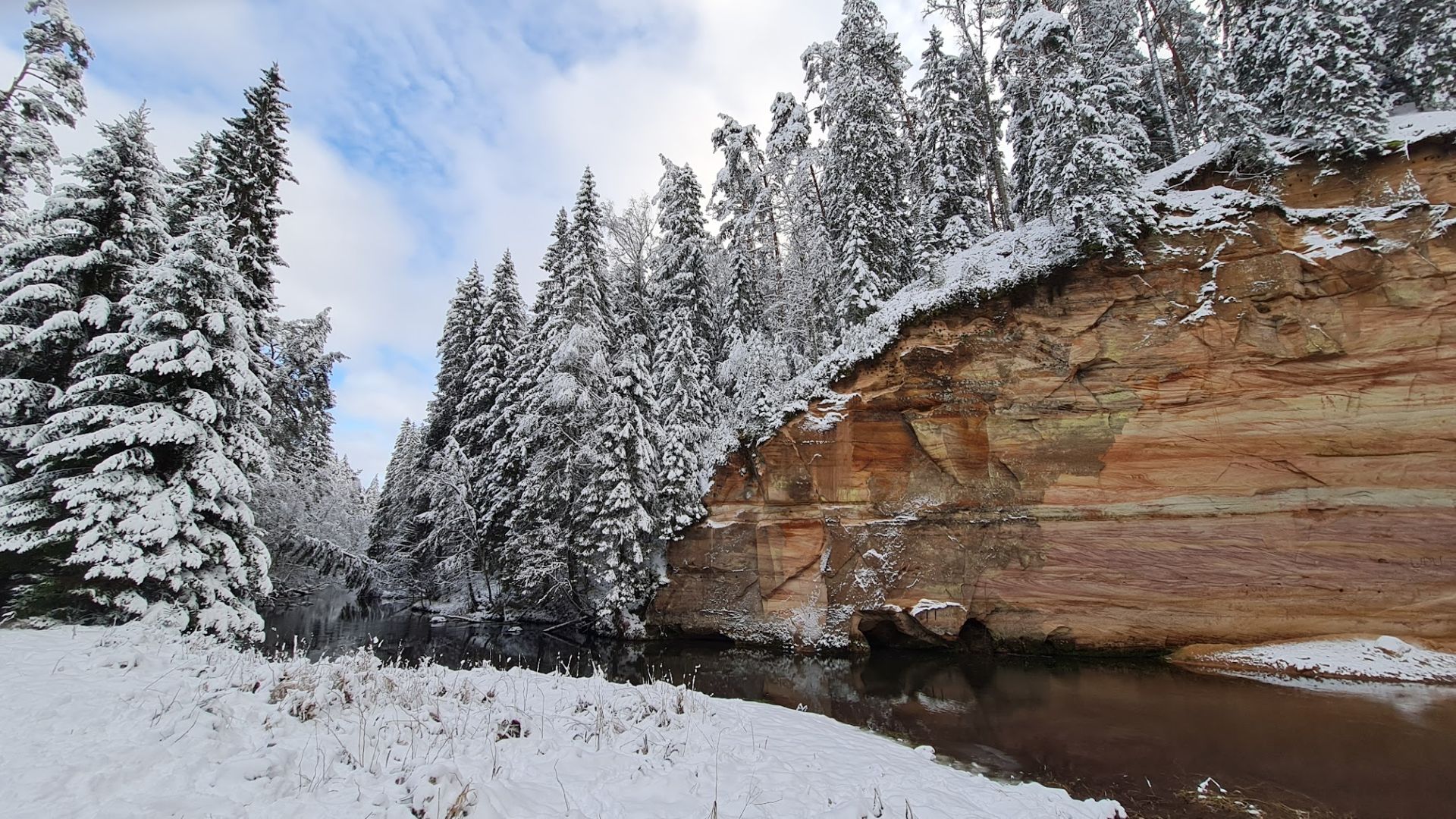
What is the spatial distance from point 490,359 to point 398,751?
2294 cm

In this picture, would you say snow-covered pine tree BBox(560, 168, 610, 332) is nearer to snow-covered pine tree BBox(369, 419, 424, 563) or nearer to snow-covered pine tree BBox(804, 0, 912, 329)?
snow-covered pine tree BBox(804, 0, 912, 329)

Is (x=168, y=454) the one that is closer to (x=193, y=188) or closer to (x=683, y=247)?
(x=193, y=188)

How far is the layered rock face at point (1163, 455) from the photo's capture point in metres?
12.8

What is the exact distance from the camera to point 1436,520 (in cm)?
1234

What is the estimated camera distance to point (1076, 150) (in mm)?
14930

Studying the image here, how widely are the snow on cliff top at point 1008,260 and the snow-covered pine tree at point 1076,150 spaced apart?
2.47 feet

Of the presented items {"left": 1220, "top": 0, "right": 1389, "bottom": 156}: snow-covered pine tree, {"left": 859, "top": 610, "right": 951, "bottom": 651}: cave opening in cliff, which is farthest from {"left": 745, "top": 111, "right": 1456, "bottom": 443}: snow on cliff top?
{"left": 859, "top": 610, "right": 951, "bottom": 651}: cave opening in cliff

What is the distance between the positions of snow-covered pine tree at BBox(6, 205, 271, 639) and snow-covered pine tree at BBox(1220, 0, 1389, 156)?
2490 cm

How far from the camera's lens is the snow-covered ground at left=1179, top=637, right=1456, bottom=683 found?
38.3 ft

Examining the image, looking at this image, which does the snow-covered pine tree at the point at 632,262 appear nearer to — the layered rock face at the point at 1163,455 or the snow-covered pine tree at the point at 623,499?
the snow-covered pine tree at the point at 623,499

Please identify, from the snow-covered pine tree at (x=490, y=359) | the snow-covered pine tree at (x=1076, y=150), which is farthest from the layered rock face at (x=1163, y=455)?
the snow-covered pine tree at (x=490, y=359)

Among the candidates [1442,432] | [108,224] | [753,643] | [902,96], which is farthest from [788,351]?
[108,224]

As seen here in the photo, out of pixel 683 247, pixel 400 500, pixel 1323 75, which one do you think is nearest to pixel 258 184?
pixel 683 247

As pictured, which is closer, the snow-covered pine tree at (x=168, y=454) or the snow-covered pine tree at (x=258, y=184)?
the snow-covered pine tree at (x=168, y=454)
